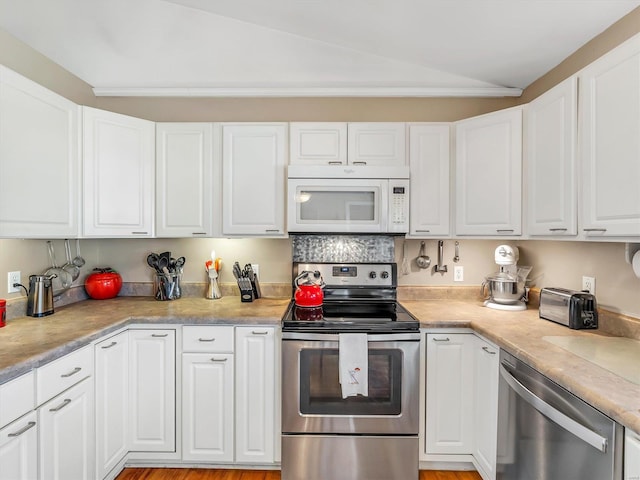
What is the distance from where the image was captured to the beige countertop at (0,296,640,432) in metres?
1.12

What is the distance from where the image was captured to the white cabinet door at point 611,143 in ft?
4.24

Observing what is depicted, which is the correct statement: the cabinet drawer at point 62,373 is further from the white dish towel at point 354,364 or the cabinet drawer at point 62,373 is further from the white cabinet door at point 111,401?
the white dish towel at point 354,364

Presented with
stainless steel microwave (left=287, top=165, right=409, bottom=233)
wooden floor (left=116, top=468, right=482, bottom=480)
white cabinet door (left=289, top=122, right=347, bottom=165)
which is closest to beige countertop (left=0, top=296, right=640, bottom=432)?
stainless steel microwave (left=287, top=165, right=409, bottom=233)

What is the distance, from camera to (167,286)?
246 cm

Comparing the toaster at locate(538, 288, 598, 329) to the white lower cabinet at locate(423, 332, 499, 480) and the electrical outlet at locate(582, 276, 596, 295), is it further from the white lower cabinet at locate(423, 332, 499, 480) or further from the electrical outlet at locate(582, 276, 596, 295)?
the white lower cabinet at locate(423, 332, 499, 480)

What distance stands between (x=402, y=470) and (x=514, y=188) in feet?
5.79

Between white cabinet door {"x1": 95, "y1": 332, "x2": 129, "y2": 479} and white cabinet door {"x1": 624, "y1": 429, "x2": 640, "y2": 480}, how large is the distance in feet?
7.05

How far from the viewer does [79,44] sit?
224 centimetres

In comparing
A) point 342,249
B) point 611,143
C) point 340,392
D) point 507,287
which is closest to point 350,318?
point 340,392

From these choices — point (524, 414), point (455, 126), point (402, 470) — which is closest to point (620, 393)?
point (524, 414)

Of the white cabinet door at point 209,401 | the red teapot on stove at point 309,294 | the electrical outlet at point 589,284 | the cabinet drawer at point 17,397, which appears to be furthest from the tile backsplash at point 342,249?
the cabinet drawer at point 17,397

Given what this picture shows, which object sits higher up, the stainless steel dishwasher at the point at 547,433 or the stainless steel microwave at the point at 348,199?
the stainless steel microwave at the point at 348,199

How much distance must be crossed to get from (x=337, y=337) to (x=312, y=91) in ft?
5.74

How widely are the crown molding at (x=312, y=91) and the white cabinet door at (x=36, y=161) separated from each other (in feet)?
2.14
